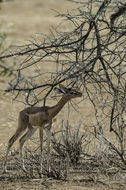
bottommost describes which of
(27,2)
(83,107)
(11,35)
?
(83,107)

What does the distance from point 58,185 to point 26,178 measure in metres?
0.49

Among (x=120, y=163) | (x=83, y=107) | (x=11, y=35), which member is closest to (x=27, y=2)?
(x=11, y=35)

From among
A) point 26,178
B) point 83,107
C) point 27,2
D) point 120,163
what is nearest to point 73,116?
point 83,107

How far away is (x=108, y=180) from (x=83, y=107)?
4.94m

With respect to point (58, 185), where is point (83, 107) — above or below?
above

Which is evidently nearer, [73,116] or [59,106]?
[59,106]

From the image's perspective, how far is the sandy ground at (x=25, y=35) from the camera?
7102 mm

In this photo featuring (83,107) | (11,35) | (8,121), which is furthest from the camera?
(11,35)

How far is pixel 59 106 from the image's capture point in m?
7.40

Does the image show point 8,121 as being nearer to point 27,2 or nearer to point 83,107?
point 83,107

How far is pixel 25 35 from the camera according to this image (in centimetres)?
1986

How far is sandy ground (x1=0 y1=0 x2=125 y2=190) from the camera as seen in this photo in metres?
7.10

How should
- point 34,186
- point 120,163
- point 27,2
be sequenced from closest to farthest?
1. point 34,186
2. point 120,163
3. point 27,2

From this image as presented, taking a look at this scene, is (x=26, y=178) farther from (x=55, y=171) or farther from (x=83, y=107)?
(x=83, y=107)
